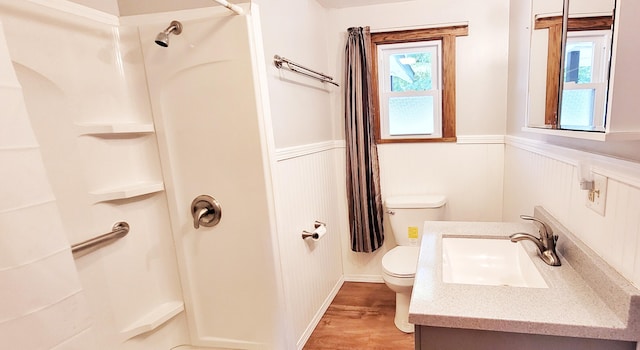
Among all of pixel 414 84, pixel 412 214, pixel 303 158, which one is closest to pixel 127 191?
pixel 303 158

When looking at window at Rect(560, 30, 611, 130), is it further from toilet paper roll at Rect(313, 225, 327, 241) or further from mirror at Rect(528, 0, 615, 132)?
toilet paper roll at Rect(313, 225, 327, 241)

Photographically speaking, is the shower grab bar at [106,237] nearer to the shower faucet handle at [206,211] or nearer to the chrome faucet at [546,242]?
the shower faucet handle at [206,211]

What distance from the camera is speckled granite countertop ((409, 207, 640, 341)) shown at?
0.75 m

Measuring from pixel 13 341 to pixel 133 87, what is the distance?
1197mm

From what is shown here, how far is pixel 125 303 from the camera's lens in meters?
1.49

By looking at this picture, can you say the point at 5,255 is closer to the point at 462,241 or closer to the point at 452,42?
the point at 462,241

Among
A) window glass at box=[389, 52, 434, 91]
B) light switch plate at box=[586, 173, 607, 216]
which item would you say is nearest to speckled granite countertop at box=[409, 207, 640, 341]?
light switch plate at box=[586, 173, 607, 216]

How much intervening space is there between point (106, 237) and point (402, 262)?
1664 millimetres

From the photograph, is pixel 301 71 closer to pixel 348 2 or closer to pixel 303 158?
pixel 303 158

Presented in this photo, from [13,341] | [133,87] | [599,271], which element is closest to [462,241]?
[599,271]

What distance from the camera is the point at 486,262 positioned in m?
1.31

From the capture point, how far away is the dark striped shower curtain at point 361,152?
88.5 inches

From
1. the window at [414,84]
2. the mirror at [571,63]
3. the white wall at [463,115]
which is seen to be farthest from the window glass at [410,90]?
the mirror at [571,63]

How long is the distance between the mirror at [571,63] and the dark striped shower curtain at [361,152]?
41.4 inches
